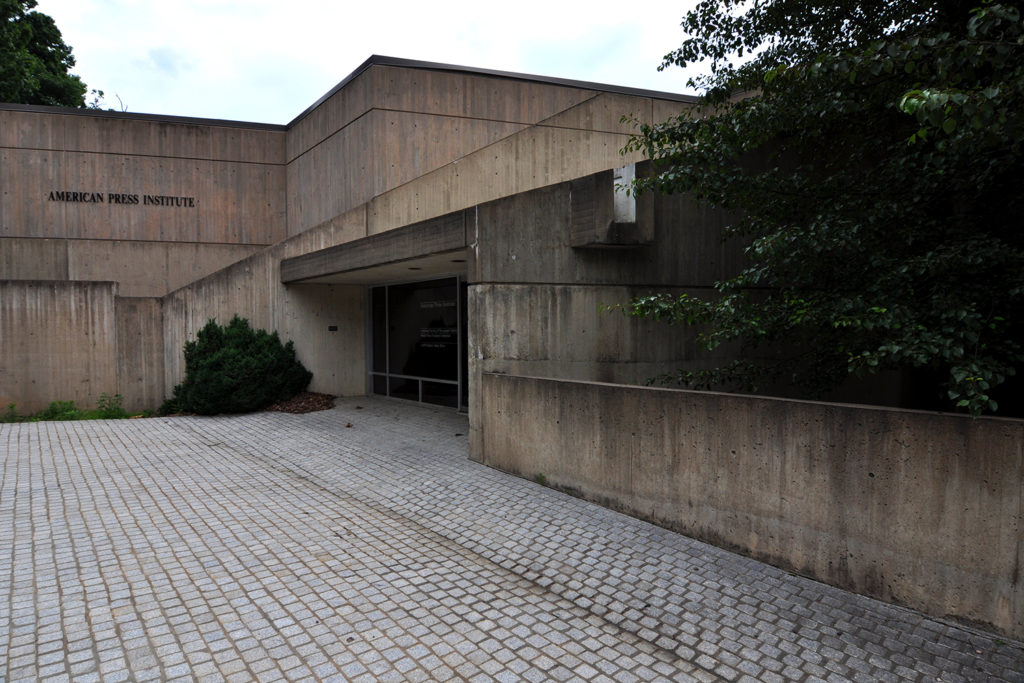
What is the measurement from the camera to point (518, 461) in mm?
7320

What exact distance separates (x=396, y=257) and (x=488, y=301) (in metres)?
2.78

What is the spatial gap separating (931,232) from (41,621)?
24.4 feet

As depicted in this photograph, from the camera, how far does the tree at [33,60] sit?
20.8m

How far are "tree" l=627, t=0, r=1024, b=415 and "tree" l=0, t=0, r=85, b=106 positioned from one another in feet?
77.6

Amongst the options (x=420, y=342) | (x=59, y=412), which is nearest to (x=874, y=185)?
(x=420, y=342)

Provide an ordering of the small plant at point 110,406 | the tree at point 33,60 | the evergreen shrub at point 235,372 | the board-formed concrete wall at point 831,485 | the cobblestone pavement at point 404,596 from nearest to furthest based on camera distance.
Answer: the cobblestone pavement at point 404,596 < the board-formed concrete wall at point 831,485 < the evergreen shrub at point 235,372 < the small plant at point 110,406 < the tree at point 33,60

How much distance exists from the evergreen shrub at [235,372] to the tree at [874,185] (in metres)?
9.20

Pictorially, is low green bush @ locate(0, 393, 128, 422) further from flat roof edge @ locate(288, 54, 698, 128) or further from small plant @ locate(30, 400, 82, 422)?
flat roof edge @ locate(288, 54, 698, 128)

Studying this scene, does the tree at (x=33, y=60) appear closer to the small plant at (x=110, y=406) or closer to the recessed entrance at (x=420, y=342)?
the small plant at (x=110, y=406)

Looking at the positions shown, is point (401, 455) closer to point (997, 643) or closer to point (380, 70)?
point (997, 643)

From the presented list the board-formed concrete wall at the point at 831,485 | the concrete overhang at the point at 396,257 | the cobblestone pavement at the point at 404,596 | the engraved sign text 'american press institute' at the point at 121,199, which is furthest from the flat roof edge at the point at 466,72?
the cobblestone pavement at the point at 404,596

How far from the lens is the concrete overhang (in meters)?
8.66

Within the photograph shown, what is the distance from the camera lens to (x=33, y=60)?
22.3 metres

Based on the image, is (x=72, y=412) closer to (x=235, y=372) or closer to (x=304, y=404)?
(x=235, y=372)
